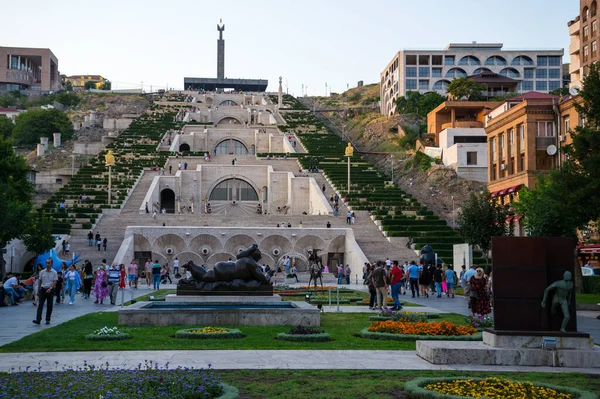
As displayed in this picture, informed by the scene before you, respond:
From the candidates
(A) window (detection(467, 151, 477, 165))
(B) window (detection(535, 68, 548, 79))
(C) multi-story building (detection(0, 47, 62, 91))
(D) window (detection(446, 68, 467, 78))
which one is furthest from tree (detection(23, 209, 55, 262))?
(C) multi-story building (detection(0, 47, 62, 91))

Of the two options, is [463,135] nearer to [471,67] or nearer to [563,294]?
[471,67]

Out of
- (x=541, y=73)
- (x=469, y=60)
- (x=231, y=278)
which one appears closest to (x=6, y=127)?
(x=469, y=60)

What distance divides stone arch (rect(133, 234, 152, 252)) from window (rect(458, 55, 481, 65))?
74.9 metres

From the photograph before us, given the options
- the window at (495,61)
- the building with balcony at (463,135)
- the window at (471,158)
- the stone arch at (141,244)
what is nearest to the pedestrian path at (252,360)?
the stone arch at (141,244)

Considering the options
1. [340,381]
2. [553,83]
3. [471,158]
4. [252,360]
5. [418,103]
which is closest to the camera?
[340,381]

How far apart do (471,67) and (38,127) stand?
59.4 m

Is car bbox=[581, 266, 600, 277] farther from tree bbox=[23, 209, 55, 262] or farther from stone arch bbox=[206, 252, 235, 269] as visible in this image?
tree bbox=[23, 209, 55, 262]

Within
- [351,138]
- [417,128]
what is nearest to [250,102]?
[351,138]

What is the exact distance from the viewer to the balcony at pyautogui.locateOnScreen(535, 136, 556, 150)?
1902 inches

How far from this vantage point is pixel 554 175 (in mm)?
27828

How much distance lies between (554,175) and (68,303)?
18017 mm

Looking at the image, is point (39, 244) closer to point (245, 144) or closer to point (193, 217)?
point (193, 217)

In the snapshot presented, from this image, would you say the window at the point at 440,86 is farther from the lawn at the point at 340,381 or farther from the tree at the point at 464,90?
the lawn at the point at 340,381

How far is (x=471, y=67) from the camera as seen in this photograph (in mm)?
106312
